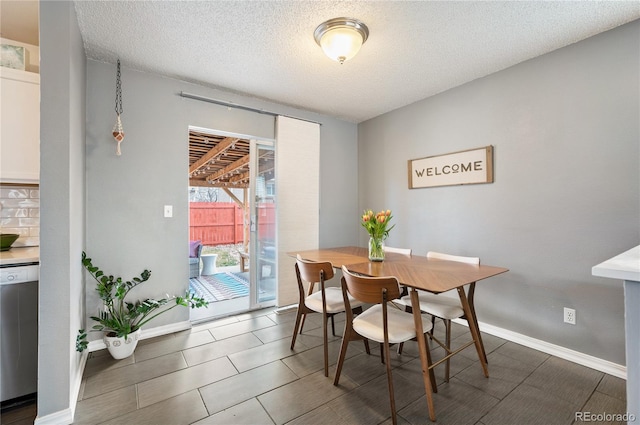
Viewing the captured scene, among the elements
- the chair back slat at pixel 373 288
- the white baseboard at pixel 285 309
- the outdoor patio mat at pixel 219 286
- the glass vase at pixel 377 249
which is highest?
the glass vase at pixel 377 249

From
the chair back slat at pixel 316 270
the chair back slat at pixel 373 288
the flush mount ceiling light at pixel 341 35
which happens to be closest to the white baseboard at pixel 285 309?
the chair back slat at pixel 316 270

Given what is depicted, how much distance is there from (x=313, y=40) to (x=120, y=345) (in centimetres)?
280

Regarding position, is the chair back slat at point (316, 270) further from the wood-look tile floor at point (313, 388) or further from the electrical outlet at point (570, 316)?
the electrical outlet at point (570, 316)

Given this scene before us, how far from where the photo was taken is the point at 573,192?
2.14m

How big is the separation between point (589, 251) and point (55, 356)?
3554mm

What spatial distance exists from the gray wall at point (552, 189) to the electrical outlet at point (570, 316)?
28 mm

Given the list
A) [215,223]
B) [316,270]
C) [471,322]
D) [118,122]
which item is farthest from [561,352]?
[215,223]

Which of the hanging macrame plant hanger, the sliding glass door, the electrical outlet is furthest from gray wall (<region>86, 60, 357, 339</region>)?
the electrical outlet

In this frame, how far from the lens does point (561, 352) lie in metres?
2.18

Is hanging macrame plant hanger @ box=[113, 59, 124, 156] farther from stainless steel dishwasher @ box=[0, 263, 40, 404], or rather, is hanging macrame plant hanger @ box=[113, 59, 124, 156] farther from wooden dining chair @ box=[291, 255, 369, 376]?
wooden dining chair @ box=[291, 255, 369, 376]

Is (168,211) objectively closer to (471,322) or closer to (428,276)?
(428,276)

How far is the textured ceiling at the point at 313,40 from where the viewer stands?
5.84 ft

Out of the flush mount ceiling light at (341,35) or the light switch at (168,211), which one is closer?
the flush mount ceiling light at (341,35)

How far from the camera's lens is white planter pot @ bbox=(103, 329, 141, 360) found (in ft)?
6.99
